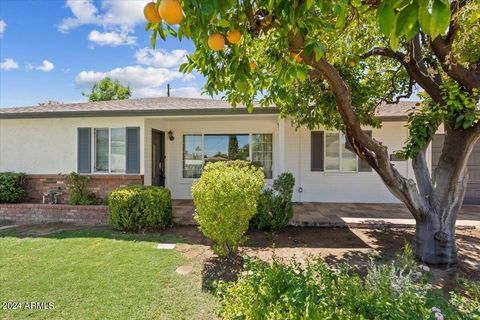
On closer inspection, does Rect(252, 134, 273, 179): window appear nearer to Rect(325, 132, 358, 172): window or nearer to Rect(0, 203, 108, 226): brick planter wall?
Rect(325, 132, 358, 172): window

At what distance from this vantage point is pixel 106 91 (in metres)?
33.1

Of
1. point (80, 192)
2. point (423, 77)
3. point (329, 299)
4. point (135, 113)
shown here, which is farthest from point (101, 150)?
point (423, 77)

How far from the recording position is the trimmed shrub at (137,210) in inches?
260

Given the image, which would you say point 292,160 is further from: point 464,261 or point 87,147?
point 87,147

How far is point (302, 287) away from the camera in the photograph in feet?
7.43

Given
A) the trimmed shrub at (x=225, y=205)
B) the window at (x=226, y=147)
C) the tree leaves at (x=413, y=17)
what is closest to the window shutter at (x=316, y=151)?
the window at (x=226, y=147)

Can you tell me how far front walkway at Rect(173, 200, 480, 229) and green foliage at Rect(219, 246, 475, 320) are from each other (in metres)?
4.39

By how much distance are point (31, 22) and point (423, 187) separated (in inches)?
574

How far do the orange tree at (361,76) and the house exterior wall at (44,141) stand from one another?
6267mm

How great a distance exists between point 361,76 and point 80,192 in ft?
27.5

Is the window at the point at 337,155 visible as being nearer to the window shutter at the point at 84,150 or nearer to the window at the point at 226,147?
the window at the point at 226,147

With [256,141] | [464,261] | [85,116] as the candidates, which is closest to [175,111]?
[85,116]

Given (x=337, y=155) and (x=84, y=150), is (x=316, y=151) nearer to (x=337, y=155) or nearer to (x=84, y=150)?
(x=337, y=155)

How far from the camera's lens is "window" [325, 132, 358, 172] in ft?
32.7
